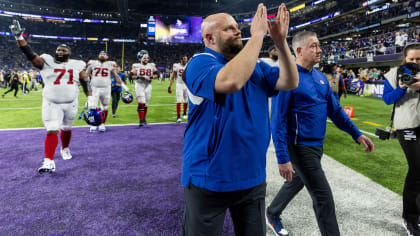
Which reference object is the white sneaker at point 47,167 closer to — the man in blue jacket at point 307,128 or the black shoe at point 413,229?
the man in blue jacket at point 307,128

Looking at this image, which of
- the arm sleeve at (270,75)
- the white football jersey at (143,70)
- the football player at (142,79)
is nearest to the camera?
the arm sleeve at (270,75)

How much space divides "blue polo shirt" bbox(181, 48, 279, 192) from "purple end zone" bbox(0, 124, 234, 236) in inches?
60.1

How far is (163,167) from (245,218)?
3261mm

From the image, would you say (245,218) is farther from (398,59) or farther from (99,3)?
(99,3)

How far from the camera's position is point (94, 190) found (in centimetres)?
350

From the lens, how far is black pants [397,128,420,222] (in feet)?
7.83

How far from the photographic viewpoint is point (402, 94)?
240cm

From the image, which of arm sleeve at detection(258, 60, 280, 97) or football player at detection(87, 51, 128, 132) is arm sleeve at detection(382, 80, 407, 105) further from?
football player at detection(87, 51, 128, 132)

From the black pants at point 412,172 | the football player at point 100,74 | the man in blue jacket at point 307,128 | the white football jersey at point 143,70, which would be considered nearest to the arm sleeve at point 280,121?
the man in blue jacket at point 307,128

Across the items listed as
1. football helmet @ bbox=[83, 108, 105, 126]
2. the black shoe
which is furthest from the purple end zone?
the black shoe

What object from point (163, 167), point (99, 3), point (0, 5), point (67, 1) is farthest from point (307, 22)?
point (0, 5)

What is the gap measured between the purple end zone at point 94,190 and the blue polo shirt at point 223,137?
5.01 ft

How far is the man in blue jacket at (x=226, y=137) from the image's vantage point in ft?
4.16

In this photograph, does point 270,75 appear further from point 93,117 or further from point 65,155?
point 65,155
